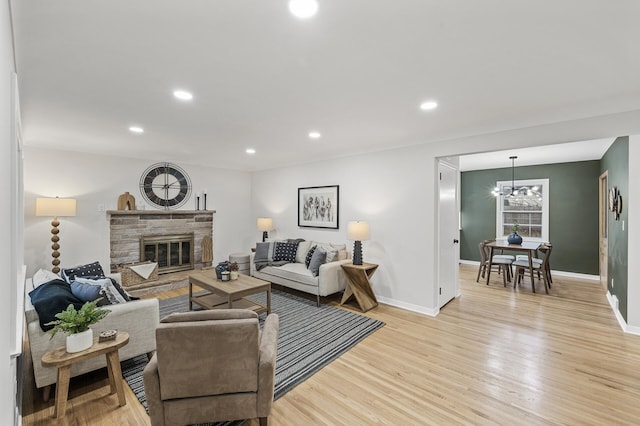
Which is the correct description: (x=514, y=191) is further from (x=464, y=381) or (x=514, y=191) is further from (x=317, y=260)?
(x=464, y=381)

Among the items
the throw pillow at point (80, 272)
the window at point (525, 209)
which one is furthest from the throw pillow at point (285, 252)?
the window at point (525, 209)

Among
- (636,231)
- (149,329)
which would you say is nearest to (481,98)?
(636,231)

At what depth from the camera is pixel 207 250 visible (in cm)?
604

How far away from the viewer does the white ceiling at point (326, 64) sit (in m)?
1.42

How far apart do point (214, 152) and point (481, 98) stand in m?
3.90

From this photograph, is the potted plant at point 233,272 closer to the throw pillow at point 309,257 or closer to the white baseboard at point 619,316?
the throw pillow at point 309,257

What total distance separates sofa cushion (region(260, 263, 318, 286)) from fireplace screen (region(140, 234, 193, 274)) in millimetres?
1793

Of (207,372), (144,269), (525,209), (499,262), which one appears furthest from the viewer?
(525,209)

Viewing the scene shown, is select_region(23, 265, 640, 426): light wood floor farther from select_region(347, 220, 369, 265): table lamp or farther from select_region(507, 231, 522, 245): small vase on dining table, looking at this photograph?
select_region(507, 231, 522, 245): small vase on dining table

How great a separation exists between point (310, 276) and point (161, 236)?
3105 mm

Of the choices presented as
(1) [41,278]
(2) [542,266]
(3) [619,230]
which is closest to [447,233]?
(3) [619,230]

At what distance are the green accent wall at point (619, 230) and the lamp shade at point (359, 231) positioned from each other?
2.97 metres

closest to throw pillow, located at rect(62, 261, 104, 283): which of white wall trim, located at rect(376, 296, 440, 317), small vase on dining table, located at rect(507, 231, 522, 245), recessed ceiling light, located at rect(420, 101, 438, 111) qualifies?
white wall trim, located at rect(376, 296, 440, 317)

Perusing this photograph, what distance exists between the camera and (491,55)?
1771 millimetres
